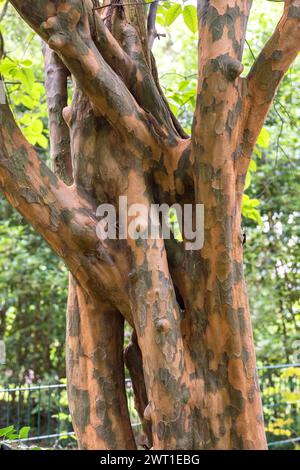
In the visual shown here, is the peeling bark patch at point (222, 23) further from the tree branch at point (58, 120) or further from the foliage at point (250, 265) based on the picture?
the foliage at point (250, 265)

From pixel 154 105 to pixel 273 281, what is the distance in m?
5.26

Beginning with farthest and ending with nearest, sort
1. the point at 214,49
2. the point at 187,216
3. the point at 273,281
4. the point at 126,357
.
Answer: the point at 273,281, the point at 126,357, the point at 187,216, the point at 214,49

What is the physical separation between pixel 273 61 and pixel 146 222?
0.75 metres

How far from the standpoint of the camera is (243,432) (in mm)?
2145

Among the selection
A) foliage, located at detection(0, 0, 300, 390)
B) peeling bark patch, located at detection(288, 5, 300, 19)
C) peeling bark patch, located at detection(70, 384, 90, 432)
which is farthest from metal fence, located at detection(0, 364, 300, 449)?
peeling bark patch, located at detection(288, 5, 300, 19)

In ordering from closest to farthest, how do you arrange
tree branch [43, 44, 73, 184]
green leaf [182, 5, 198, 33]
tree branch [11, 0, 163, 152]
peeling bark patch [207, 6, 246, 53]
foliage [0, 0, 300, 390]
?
tree branch [11, 0, 163, 152] → peeling bark patch [207, 6, 246, 53] → green leaf [182, 5, 198, 33] → tree branch [43, 44, 73, 184] → foliage [0, 0, 300, 390]

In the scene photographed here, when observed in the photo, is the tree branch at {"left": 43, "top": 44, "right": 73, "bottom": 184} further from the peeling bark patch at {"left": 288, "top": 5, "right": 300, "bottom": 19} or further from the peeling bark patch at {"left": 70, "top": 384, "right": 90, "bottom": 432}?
the peeling bark patch at {"left": 288, "top": 5, "right": 300, "bottom": 19}

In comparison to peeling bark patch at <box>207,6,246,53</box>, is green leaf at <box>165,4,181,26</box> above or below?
above

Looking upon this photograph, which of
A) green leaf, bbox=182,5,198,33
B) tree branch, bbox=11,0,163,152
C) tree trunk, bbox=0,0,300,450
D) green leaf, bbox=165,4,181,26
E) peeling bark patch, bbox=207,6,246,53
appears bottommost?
tree trunk, bbox=0,0,300,450

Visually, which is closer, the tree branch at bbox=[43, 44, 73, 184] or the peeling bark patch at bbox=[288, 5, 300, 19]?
the peeling bark patch at bbox=[288, 5, 300, 19]

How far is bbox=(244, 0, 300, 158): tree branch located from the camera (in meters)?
2.11

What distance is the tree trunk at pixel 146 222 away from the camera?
2.09 meters

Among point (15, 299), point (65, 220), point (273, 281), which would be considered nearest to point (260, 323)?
point (273, 281)
